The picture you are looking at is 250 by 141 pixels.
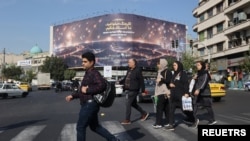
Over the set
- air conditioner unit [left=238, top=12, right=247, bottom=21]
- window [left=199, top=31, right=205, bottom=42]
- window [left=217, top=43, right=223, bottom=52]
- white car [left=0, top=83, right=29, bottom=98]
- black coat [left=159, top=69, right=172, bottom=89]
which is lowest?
white car [left=0, top=83, right=29, bottom=98]

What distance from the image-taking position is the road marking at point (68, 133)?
896 cm

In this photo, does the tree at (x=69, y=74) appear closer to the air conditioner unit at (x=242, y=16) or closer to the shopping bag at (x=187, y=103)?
the air conditioner unit at (x=242, y=16)

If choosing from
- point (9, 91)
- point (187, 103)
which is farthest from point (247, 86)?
point (187, 103)

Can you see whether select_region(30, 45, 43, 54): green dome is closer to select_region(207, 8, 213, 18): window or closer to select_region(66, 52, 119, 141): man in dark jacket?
select_region(207, 8, 213, 18): window

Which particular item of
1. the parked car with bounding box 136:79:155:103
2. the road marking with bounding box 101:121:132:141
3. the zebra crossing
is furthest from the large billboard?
the zebra crossing

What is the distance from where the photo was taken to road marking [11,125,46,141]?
30.0 feet

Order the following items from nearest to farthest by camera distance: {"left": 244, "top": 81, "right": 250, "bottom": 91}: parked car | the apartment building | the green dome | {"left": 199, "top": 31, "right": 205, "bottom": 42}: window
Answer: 1. {"left": 244, "top": 81, "right": 250, "bottom": 91}: parked car
2. the apartment building
3. {"left": 199, "top": 31, "right": 205, "bottom": 42}: window
4. the green dome

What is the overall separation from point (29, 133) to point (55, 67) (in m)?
99.5

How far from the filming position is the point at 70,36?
110 metres

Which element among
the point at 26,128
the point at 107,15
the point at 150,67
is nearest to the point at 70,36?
the point at 107,15

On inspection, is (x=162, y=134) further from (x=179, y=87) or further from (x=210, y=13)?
(x=210, y=13)

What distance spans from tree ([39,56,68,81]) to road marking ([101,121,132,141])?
318 feet

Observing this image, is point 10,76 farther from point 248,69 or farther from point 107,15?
point 248,69

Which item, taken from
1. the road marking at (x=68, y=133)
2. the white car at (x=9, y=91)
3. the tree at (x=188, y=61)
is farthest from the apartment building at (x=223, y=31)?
the road marking at (x=68, y=133)
